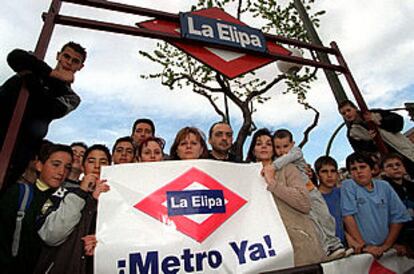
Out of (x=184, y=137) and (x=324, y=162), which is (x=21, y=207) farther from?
(x=324, y=162)

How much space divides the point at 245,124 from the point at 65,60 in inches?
310

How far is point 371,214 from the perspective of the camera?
252 cm

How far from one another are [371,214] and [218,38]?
1.94m

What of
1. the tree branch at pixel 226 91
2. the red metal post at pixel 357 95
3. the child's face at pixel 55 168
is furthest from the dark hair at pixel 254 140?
the tree branch at pixel 226 91

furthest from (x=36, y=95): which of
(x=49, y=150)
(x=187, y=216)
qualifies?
(x=187, y=216)

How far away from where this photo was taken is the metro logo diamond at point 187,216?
169cm

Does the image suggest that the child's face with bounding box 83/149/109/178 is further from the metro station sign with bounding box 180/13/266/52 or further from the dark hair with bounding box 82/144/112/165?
the metro station sign with bounding box 180/13/266/52

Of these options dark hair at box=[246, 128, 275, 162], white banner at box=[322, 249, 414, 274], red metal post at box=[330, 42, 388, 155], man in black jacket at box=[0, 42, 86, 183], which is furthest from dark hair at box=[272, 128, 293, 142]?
man in black jacket at box=[0, 42, 86, 183]

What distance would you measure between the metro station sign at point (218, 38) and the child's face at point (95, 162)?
3.48 ft

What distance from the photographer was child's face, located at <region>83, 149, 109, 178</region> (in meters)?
2.27

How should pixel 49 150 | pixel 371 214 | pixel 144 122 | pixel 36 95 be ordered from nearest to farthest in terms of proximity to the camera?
1. pixel 36 95
2. pixel 49 150
3. pixel 371 214
4. pixel 144 122

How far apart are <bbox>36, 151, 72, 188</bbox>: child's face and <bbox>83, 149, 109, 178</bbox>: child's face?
12 cm

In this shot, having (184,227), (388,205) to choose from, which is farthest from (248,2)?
(184,227)

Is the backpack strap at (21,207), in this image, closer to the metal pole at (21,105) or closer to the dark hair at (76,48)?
the metal pole at (21,105)
